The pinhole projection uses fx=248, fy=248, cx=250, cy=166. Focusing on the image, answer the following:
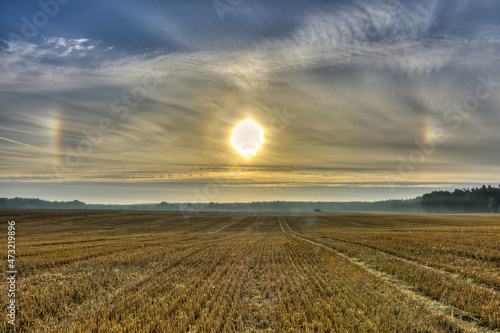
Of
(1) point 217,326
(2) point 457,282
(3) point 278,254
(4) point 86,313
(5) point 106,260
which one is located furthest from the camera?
(3) point 278,254

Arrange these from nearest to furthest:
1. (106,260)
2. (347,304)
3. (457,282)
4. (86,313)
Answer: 1. (86,313)
2. (347,304)
3. (457,282)
4. (106,260)

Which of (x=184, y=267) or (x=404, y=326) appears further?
(x=184, y=267)

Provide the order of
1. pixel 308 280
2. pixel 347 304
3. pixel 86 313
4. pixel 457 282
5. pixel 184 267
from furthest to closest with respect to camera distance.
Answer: pixel 184 267 < pixel 308 280 < pixel 457 282 < pixel 347 304 < pixel 86 313

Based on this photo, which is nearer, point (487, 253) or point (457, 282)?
point (457, 282)

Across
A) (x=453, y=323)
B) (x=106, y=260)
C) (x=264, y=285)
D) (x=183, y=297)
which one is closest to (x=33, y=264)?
(x=106, y=260)

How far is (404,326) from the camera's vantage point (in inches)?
309

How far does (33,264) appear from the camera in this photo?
1612 cm

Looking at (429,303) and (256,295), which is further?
(256,295)

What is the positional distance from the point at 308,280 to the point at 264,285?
2.38 metres

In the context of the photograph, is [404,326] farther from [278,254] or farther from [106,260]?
[106,260]

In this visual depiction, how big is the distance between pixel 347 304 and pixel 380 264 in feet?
29.2

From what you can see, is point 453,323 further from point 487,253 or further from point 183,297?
point 487,253

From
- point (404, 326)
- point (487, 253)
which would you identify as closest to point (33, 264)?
point (404, 326)

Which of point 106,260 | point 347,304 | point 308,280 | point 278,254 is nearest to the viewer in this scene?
point 347,304
